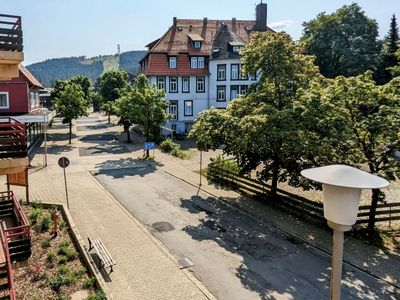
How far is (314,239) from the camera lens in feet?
47.4

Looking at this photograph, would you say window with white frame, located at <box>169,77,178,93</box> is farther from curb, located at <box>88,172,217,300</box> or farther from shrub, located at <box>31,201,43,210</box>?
shrub, located at <box>31,201,43,210</box>

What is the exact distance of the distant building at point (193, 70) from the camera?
41.1 meters

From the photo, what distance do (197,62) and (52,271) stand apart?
113ft

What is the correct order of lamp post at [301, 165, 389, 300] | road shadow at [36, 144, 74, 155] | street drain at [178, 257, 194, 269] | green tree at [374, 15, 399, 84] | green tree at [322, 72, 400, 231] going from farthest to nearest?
green tree at [374, 15, 399, 84] < road shadow at [36, 144, 74, 155] < green tree at [322, 72, 400, 231] < street drain at [178, 257, 194, 269] < lamp post at [301, 165, 389, 300]

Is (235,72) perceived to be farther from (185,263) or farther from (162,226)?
(185,263)

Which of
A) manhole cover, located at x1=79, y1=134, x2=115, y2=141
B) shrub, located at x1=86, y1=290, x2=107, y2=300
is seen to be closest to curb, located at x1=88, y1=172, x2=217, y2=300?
shrub, located at x1=86, y1=290, x2=107, y2=300

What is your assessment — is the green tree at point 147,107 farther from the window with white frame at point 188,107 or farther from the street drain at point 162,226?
the street drain at point 162,226

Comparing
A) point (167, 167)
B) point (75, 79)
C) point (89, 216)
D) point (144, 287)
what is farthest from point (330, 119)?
point (75, 79)

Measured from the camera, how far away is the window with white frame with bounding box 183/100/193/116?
4281cm

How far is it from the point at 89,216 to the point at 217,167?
914cm

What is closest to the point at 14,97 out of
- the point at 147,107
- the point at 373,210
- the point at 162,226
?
the point at 147,107

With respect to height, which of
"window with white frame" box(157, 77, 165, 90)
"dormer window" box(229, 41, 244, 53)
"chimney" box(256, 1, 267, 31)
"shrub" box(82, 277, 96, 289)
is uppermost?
"chimney" box(256, 1, 267, 31)

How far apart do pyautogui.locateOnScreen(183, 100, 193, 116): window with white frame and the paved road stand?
2307 centimetres

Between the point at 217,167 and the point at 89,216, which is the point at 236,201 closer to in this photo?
the point at 217,167
